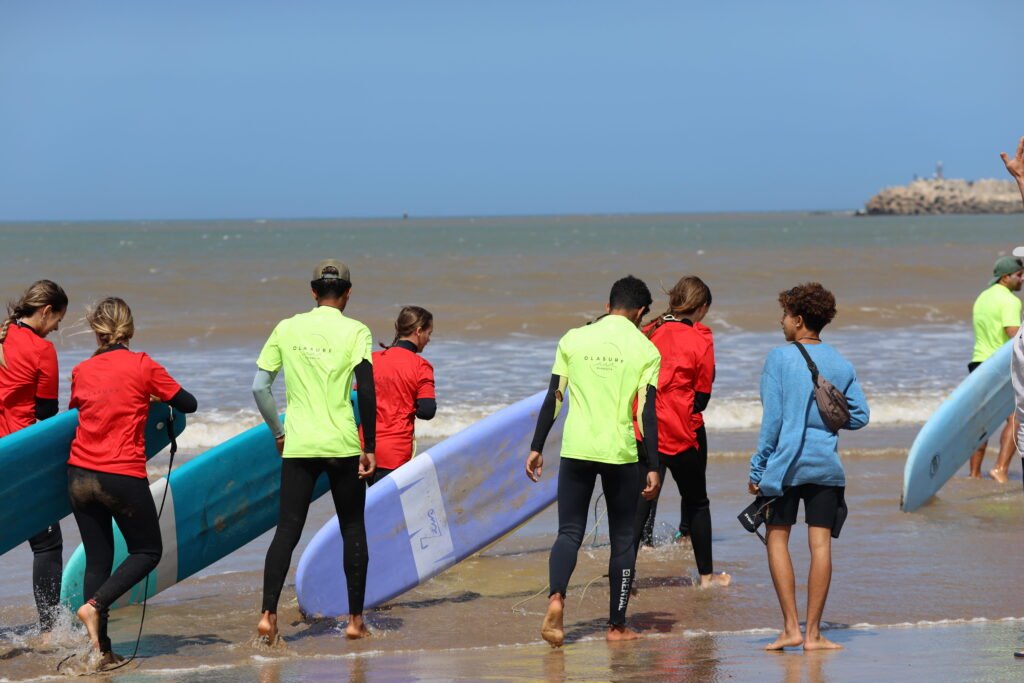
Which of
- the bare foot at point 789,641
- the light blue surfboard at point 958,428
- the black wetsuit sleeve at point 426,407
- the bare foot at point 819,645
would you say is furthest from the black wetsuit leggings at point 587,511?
the light blue surfboard at point 958,428

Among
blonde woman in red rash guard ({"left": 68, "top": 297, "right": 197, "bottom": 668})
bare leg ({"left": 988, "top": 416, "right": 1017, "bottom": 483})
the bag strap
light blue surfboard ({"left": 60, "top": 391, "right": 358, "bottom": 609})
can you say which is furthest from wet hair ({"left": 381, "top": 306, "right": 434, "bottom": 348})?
bare leg ({"left": 988, "top": 416, "right": 1017, "bottom": 483})

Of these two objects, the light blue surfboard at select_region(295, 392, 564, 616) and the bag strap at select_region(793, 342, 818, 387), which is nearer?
the bag strap at select_region(793, 342, 818, 387)

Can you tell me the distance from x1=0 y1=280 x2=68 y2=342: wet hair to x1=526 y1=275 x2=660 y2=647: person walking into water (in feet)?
6.67

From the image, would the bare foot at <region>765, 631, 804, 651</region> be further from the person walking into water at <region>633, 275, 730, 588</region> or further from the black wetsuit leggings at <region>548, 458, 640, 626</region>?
the person walking into water at <region>633, 275, 730, 588</region>

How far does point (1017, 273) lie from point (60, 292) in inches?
236

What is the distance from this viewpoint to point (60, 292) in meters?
4.84

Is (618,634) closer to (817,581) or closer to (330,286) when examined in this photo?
(817,581)

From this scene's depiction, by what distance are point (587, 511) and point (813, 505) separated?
2.88 ft

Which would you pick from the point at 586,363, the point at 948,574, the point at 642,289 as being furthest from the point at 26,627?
the point at 948,574

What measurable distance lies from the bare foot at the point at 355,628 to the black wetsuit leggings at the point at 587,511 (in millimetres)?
883

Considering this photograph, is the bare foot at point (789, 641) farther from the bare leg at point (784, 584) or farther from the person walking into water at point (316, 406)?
the person walking into water at point (316, 406)

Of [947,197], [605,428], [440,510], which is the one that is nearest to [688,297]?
[605,428]

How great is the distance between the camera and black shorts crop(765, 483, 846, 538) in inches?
175

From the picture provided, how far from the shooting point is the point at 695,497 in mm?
5805
